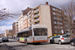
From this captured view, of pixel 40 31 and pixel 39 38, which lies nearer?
pixel 39 38

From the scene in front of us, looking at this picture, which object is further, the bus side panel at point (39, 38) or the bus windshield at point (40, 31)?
the bus windshield at point (40, 31)

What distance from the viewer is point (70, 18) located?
2006 cm

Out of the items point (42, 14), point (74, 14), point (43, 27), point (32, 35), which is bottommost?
point (32, 35)

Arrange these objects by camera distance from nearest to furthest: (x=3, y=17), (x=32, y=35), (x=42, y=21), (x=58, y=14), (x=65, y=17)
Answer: (x=3, y=17), (x=32, y=35), (x=65, y=17), (x=58, y=14), (x=42, y=21)

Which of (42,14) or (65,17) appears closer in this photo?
(65,17)

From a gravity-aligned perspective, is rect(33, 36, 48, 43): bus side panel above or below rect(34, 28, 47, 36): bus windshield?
below

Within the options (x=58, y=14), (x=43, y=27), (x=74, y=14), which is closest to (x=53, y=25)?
(x=58, y=14)

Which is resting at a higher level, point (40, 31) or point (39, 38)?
point (40, 31)

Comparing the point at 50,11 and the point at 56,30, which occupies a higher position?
the point at 50,11

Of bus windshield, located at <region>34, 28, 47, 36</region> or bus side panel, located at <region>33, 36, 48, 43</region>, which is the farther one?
bus windshield, located at <region>34, 28, 47, 36</region>

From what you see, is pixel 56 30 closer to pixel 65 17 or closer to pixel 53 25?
pixel 53 25

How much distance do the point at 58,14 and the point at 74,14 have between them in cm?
430

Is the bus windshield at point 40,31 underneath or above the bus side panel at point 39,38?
above

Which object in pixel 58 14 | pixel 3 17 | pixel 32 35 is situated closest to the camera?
pixel 3 17
